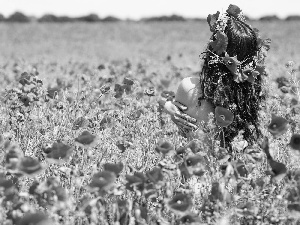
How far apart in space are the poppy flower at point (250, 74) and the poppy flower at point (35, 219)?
1.51 meters

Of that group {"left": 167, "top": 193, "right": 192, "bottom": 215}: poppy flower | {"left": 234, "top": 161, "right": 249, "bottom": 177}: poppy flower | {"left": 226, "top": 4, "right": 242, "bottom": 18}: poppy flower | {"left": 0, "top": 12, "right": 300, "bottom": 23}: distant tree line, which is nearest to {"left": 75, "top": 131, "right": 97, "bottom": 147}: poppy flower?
{"left": 167, "top": 193, "right": 192, "bottom": 215}: poppy flower

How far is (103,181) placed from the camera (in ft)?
6.19

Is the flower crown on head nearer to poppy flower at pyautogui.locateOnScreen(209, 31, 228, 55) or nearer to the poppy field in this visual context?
poppy flower at pyautogui.locateOnScreen(209, 31, 228, 55)

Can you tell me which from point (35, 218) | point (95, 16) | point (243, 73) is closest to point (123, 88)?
point (243, 73)

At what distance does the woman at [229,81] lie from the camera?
290 centimetres

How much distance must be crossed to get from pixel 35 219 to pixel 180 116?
1.50m

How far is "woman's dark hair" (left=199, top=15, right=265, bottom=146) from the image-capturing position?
298 cm

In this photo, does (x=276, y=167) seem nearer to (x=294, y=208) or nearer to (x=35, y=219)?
(x=294, y=208)

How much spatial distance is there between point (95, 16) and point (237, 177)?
103ft

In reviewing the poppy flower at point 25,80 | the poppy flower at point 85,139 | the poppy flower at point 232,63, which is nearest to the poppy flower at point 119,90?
the poppy flower at point 25,80

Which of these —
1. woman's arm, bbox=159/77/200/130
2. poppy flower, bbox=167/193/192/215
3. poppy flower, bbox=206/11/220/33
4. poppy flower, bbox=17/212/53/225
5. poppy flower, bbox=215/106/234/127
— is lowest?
poppy flower, bbox=17/212/53/225

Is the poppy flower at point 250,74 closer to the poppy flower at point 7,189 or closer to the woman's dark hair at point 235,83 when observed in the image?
the woman's dark hair at point 235,83

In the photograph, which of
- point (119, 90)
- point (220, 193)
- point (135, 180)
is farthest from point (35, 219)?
point (119, 90)

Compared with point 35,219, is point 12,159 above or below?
above
